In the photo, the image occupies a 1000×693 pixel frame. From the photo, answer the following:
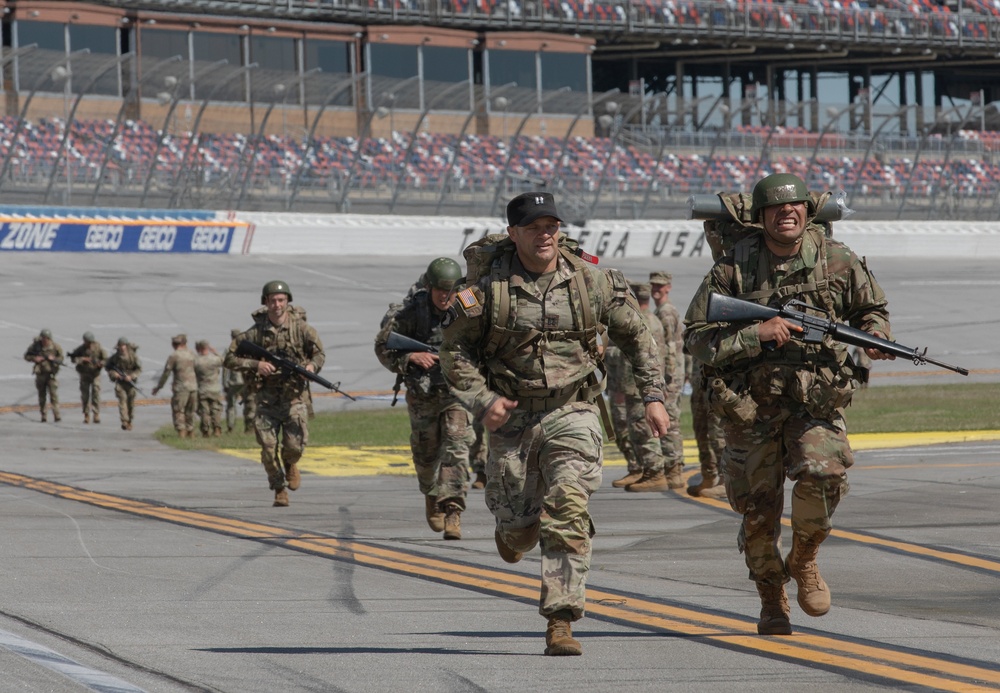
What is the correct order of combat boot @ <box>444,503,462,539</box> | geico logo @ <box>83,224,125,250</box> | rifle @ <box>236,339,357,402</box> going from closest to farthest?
combat boot @ <box>444,503,462,539</box>
rifle @ <box>236,339,357,402</box>
geico logo @ <box>83,224,125,250</box>

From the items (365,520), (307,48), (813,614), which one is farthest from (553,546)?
(307,48)

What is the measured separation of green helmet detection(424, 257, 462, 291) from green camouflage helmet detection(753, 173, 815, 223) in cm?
390

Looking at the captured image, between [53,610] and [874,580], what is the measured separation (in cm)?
400

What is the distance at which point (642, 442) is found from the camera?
1259cm

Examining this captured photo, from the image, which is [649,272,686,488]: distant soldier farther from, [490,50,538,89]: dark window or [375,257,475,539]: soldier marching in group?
[490,50,538,89]: dark window

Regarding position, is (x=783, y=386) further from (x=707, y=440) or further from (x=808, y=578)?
(x=707, y=440)

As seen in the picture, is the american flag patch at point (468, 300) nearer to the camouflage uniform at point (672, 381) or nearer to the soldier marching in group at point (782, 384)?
the soldier marching in group at point (782, 384)

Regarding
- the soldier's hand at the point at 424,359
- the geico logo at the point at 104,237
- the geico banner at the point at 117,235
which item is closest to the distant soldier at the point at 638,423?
the soldier's hand at the point at 424,359

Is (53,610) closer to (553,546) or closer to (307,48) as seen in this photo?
(553,546)

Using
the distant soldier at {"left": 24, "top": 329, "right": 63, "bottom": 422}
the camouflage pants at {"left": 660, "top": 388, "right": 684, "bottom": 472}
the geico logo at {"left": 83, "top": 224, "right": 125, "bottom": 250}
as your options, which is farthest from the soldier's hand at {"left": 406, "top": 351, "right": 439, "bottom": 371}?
the geico logo at {"left": 83, "top": 224, "right": 125, "bottom": 250}

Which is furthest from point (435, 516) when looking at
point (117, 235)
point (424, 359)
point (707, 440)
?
point (117, 235)

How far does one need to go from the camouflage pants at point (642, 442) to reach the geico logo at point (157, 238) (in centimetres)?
2765

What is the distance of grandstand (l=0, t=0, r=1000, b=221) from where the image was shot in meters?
36.6

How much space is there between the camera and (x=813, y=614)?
20.5 ft
